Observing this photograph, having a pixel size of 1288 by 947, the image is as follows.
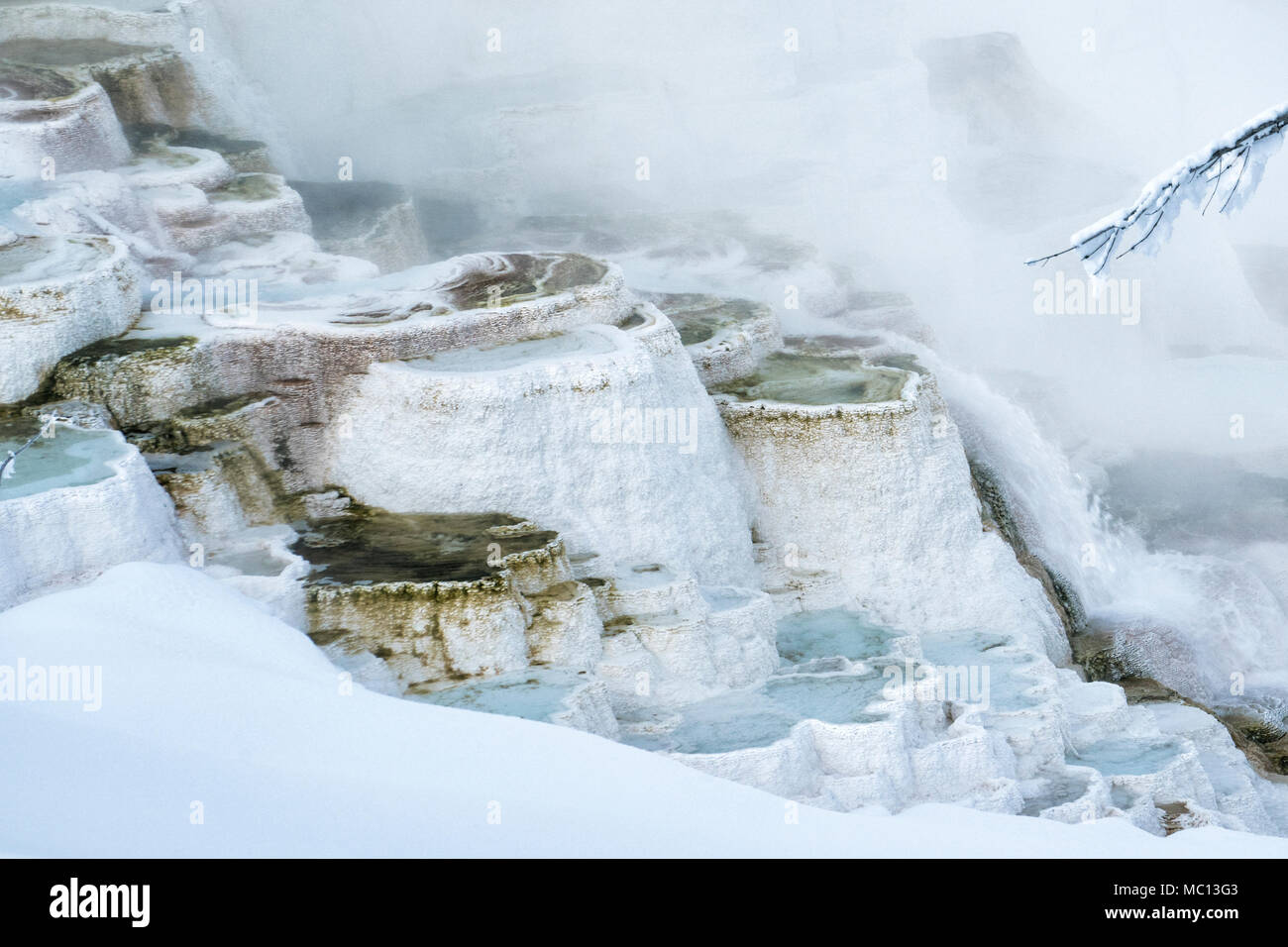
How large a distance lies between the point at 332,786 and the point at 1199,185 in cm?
813

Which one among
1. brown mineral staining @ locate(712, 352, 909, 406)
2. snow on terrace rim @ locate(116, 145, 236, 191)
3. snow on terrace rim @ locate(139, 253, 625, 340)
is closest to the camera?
snow on terrace rim @ locate(139, 253, 625, 340)

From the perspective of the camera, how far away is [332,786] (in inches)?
476

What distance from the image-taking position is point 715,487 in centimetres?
2388

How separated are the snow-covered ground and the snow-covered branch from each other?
4954mm

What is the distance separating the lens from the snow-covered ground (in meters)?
10.9

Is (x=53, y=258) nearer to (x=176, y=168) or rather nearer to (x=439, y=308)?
(x=439, y=308)

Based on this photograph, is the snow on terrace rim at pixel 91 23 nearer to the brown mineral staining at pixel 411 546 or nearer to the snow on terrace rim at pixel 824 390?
the snow on terrace rim at pixel 824 390

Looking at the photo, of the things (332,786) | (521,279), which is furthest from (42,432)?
(332,786)

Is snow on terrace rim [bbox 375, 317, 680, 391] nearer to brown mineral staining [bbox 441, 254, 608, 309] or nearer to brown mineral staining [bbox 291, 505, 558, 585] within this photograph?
brown mineral staining [bbox 441, 254, 608, 309]

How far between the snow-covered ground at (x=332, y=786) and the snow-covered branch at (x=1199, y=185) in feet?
16.3

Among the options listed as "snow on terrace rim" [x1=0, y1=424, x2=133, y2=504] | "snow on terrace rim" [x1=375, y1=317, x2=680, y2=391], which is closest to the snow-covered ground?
"snow on terrace rim" [x1=0, y1=424, x2=133, y2=504]

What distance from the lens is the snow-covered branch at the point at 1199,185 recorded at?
9.97 m

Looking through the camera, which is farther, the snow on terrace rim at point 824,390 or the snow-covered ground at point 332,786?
the snow on terrace rim at point 824,390

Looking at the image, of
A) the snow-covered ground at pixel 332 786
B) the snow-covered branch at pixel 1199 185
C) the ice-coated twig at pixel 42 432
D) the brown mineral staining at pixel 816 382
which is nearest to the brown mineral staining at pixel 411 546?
the ice-coated twig at pixel 42 432
